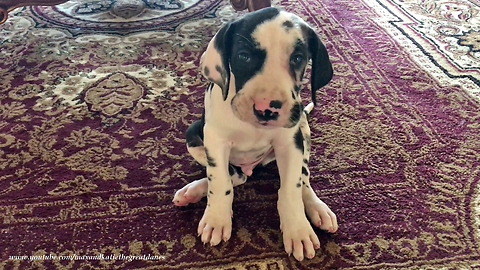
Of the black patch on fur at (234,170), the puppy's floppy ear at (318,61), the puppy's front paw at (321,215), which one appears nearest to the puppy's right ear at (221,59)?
the puppy's floppy ear at (318,61)

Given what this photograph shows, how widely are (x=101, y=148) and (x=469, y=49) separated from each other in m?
2.52

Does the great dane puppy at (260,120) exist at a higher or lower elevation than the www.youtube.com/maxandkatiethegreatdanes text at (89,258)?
higher

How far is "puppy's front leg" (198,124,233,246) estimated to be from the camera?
151 cm

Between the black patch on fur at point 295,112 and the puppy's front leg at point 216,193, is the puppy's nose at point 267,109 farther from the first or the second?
the puppy's front leg at point 216,193

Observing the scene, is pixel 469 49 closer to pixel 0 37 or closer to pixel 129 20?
pixel 129 20

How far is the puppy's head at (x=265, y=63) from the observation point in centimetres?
128

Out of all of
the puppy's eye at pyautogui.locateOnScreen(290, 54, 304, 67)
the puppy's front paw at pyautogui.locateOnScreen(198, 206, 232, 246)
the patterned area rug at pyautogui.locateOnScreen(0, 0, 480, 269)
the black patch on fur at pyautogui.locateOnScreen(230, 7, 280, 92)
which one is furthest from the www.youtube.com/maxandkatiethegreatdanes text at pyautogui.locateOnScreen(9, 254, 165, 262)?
the puppy's eye at pyautogui.locateOnScreen(290, 54, 304, 67)

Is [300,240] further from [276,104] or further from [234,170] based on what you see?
[276,104]

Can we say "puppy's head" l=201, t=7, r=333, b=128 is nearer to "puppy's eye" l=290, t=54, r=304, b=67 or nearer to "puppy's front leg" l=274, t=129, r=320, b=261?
"puppy's eye" l=290, t=54, r=304, b=67

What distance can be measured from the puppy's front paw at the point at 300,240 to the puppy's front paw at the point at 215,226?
21cm

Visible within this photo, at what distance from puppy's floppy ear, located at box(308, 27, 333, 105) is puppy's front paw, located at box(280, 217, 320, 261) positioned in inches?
19.3

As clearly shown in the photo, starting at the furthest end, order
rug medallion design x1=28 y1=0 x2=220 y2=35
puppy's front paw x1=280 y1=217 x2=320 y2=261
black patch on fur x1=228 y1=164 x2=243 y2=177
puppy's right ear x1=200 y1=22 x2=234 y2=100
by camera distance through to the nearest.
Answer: rug medallion design x1=28 y1=0 x2=220 y2=35 < black patch on fur x1=228 y1=164 x2=243 y2=177 < puppy's front paw x1=280 y1=217 x2=320 y2=261 < puppy's right ear x1=200 y1=22 x2=234 y2=100

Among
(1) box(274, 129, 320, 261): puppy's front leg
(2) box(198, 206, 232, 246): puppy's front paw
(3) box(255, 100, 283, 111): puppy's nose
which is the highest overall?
(3) box(255, 100, 283, 111): puppy's nose

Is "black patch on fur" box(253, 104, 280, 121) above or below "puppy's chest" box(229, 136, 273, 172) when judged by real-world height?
above
